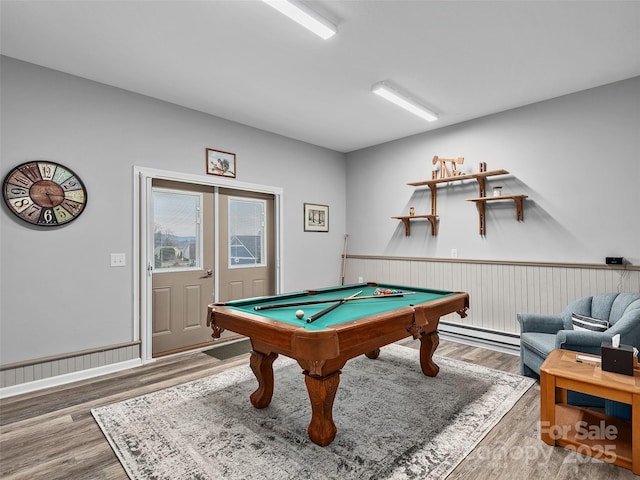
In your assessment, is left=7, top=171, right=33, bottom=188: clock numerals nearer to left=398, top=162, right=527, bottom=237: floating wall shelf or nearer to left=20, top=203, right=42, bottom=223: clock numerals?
left=20, top=203, right=42, bottom=223: clock numerals

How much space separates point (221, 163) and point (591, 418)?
14.2 ft

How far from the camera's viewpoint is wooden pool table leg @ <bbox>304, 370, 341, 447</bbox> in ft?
6.75

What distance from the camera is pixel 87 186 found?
3297mm

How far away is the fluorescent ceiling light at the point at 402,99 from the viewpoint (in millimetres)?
3443

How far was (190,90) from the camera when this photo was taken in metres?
3.57

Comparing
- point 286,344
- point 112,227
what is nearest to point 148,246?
point 112,227

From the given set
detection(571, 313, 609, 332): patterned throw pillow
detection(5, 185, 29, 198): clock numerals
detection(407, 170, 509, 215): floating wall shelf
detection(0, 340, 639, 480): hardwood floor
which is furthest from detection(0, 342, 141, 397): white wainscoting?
detection(571, 313, 609, 332): patterned throw pillow

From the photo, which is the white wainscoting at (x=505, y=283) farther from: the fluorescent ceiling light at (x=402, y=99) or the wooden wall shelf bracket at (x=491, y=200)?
the fluorescent ceiling light at (x=402, y=99)

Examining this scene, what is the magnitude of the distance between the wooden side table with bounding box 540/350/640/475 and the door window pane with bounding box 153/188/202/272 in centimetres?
368

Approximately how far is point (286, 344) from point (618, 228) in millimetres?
3602

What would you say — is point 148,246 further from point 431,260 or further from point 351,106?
point 431,260

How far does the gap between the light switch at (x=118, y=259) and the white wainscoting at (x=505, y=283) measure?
11.9ft

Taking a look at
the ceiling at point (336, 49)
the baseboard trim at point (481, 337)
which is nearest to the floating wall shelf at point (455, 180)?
the ceiling at point (336, 49)

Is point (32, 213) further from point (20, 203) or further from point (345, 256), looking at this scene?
point (345, 256)
